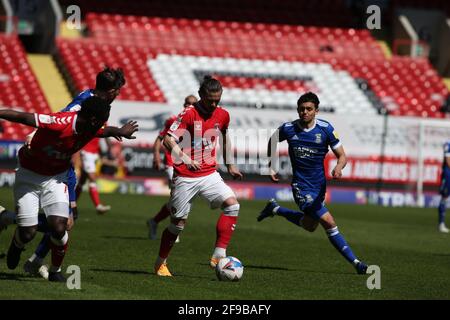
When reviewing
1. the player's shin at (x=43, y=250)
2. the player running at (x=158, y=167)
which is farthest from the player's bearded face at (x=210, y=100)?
the player running at (x=158, y=167)

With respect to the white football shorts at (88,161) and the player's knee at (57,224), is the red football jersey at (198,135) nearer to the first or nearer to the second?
the player's knee at (57,224)

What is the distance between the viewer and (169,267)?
12.9m

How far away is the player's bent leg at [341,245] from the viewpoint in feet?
41.8

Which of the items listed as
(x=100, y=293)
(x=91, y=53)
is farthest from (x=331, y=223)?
(x=91, y=53)

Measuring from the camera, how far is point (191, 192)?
12.0 meters

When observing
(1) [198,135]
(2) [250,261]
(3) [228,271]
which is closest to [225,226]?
(3) [228,271]

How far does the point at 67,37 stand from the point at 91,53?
1.49m

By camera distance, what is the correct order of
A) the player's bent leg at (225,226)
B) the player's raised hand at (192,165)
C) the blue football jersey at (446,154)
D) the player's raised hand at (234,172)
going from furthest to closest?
the blue football jersey at (446,154), the player's raised hand at (234,172), the player's bent leg at (225,226), the player's raised hand at (192,165)

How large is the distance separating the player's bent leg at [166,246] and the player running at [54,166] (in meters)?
1.51

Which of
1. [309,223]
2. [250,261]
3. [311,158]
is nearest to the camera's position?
[311,158]

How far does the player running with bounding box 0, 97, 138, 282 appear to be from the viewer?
10.2 metres

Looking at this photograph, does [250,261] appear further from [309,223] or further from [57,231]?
[57,231]

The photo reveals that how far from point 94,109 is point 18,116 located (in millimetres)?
749

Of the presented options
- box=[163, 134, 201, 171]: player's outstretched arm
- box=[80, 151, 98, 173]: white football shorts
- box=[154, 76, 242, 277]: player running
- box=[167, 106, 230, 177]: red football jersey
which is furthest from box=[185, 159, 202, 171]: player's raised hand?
box=[80, 151, 98, 173]: white football shorts
